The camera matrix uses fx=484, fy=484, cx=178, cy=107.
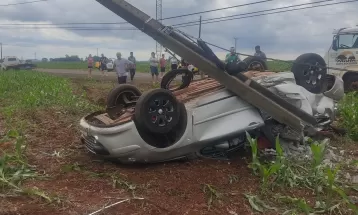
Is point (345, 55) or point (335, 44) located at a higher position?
point (335, 44)

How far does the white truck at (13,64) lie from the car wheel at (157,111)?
5283 cm

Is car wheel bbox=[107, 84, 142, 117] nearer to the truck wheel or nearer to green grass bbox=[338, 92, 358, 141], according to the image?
green grass bbox=[338, 92, 358, 141]

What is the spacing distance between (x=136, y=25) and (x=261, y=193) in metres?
2.61

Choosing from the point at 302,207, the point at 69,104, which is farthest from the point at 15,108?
the point at 302,207

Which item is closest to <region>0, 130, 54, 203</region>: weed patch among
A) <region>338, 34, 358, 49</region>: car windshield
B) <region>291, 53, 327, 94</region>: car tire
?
<region>291, 53, 327, 94</region>: car tire

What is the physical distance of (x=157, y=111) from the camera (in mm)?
5477

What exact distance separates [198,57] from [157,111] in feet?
3.11

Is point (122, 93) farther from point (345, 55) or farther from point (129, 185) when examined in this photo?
point (345, 55)

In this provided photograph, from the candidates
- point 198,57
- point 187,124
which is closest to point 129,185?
point 187,124

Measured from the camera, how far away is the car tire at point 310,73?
6.87m

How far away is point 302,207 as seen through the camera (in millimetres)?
4477

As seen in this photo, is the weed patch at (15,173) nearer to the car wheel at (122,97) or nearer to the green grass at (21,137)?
the green grass at (21,137)

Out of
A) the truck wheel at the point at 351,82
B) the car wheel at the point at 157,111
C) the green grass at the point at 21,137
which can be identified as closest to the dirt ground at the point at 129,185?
the green grass at the point at 21,137

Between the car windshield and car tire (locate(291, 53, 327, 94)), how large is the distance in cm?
1153
